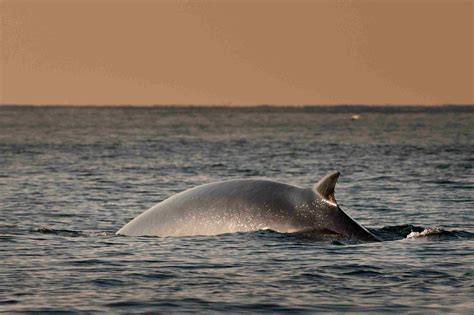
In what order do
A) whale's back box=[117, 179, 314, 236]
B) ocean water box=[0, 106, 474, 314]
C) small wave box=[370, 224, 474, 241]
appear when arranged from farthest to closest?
small wave box=[370, 224, 474, 241] < whale's back box=[117, 179, 314, 236] < ocean water box=[0, 106, 474, 314]

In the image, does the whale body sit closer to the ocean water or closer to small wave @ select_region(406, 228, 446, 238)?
the ocean water

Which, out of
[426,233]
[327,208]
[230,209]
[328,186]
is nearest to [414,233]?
[426,233]

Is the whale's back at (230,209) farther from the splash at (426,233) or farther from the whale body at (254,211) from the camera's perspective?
the splash at (426,233)

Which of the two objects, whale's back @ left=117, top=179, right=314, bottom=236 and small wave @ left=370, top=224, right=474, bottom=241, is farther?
small wave @ left=370, top=224, right=474, bottom=241

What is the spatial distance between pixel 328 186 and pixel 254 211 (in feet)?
4.06

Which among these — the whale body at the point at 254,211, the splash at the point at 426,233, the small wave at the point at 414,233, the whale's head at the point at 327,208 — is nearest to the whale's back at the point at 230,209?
the whale body at the point at 254,211

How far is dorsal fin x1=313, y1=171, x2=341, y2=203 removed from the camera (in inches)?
632

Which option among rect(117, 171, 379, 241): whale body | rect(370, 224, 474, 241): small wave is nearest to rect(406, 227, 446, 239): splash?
rect(370, 224, 474, 241): small wave

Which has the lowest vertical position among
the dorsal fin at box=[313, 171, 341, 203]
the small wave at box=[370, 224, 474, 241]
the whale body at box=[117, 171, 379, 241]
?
the small wave at box=[370, 224, 474, 241]

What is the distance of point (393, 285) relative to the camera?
1389 centimetres

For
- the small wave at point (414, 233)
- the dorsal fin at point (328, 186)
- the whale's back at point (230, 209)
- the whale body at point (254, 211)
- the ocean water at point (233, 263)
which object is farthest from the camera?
the small wave at point (414, 233)

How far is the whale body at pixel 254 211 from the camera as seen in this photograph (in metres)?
16.2

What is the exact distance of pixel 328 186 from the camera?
52.9ft

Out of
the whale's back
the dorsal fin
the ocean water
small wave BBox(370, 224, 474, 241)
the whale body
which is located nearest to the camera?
the ocean water
